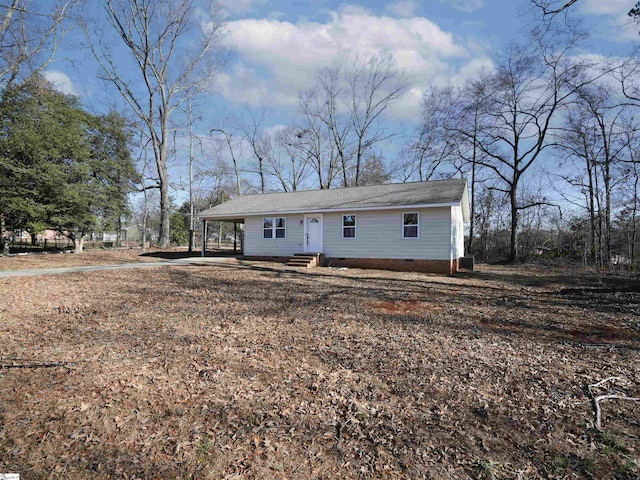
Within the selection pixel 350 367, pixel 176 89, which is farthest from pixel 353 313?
pixel 176 89

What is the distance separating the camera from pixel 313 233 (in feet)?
53.1

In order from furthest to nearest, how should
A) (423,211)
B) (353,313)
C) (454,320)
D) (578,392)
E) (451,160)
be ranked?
1. (451,160)
2. (423,211)
3. (353,313)
4. (454,320)
5. (578,392)

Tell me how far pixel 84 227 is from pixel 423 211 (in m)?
19.0

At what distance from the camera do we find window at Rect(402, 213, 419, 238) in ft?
46.1

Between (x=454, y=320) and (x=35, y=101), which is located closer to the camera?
(x=454, y=320)

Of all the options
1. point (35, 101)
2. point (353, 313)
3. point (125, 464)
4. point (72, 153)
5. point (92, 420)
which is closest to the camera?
point (125, 464)

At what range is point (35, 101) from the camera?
17094 mm

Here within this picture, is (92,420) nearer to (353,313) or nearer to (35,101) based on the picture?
(353,313)

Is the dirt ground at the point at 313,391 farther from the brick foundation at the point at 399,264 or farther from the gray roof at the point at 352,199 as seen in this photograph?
the gray roof at the point at 352,199

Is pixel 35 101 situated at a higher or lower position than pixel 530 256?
higher

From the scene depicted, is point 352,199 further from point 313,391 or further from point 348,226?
point 313,391

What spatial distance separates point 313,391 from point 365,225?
11952 millimetres

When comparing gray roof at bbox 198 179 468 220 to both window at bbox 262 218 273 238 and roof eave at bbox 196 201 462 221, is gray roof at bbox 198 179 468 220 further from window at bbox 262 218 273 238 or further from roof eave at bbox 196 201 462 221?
window at bbox 262 218 273 238

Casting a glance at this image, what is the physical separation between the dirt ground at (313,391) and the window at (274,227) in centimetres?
1015
